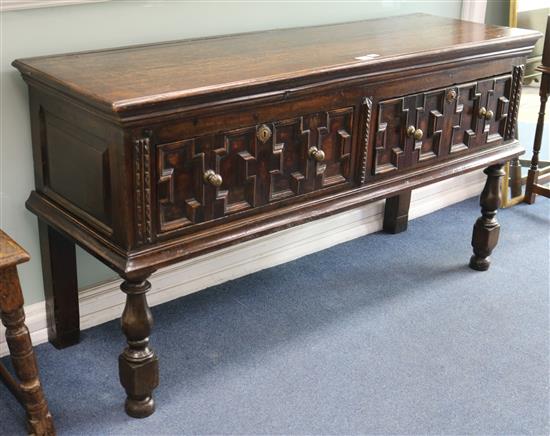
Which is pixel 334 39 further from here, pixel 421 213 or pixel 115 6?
pixel 421 213

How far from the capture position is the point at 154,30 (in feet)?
7.82

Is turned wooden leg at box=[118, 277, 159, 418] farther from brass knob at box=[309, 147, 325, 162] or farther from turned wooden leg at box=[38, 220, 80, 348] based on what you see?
brass knob at box=[309, 147, 325, 162]

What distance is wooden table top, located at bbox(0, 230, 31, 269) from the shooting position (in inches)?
70.2

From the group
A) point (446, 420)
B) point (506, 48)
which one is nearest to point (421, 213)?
point (506, 48)

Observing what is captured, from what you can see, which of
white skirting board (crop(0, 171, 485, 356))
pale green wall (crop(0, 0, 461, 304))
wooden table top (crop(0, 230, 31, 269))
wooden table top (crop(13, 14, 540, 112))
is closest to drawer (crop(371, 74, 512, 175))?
wooden table top (crop(13, 14, 540, 112))

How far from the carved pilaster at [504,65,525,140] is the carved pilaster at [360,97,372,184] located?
0.69 metres

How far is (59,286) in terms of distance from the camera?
93.1 inches

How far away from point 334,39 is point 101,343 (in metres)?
1.21

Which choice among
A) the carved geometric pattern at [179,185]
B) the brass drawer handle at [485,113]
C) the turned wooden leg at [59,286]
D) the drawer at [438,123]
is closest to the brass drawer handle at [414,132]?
the drawer at [438,123]

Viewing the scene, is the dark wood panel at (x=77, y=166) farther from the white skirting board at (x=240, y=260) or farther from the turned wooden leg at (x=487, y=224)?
the turned wooden leg at (x=487, y=224)

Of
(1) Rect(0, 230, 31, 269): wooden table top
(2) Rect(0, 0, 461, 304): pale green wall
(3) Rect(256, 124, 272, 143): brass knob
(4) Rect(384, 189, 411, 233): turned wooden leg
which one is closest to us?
(1) Rect(0, 230, 31, 269): wooden table top

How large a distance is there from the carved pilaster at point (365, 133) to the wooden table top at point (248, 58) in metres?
0.10

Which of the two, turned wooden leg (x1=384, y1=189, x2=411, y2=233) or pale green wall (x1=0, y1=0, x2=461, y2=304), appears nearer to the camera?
pale green wall (x1=0, y1=0, x2=461, y2=304)

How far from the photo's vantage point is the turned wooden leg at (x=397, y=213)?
10.6ft
